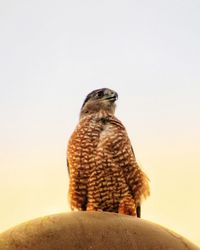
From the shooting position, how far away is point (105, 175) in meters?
8.34

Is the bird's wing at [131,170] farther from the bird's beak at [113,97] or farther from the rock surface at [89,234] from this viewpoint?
the rock surface at [89,234]

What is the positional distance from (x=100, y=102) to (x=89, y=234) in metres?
5.42

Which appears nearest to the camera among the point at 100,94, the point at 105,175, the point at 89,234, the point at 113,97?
the point at 89,234

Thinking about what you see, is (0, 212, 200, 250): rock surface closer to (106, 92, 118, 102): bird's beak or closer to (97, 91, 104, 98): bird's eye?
(106, 92, 118, 102): bird's beak

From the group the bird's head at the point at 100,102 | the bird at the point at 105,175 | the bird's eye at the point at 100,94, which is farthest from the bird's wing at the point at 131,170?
the bird's eye at the point at 100,94

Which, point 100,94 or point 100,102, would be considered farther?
point 100,94

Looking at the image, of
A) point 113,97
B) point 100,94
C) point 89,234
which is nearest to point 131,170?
point 113,97

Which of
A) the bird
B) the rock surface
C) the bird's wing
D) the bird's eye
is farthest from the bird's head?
the rock surface

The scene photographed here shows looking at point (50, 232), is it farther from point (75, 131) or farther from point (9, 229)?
point (75, 131)

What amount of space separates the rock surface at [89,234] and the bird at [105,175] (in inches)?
145

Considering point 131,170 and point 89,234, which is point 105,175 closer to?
point 131,170

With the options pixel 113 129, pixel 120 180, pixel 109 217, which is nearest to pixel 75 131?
pixel 113 129

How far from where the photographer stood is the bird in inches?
328

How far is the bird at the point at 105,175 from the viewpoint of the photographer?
8344 millimetres
